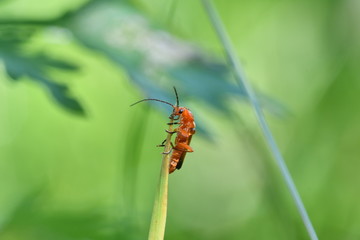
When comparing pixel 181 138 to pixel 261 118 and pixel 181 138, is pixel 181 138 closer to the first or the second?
pixel 181 138

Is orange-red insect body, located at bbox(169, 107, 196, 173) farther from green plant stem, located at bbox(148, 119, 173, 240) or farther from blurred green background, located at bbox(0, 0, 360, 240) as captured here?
blurred green background, located at bbox(0, 0, 360, 240)

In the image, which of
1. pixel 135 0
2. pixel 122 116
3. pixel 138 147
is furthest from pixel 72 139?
pixel 138 147

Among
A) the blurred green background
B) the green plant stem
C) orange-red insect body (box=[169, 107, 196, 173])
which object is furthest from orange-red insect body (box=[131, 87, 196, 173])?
the blurred green background

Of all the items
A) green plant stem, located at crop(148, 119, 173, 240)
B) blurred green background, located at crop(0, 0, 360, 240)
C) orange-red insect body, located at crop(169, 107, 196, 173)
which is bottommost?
green plant stem, located at crop(148, 119, 173, 240)

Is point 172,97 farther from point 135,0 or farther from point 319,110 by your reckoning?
point 319,110

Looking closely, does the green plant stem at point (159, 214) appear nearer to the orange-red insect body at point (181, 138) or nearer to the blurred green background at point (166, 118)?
the orange-red insect body at point (181, 138)

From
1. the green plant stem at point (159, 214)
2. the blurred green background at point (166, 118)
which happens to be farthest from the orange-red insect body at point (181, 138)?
the blurred green background at point (166, 118)

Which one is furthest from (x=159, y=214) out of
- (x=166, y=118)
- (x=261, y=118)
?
(x=166, y=118)

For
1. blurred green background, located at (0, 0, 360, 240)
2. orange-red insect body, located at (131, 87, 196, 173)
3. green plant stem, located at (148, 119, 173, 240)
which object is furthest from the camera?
blurred green background, located at (0, 0, 360, 240)
